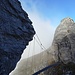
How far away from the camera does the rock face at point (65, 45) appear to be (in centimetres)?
6088

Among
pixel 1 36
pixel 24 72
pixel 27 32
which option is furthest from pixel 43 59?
pixel 1 36

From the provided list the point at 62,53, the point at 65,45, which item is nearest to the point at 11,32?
the point at 62,53

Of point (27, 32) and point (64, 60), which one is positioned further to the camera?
point (64, 60)

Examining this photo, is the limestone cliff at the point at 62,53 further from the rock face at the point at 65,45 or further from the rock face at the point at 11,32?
the rock face at the point at 11,32

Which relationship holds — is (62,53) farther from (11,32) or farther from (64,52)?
(11,32)

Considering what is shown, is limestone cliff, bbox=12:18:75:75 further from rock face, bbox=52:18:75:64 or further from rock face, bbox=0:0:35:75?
rock face, bbox=0:0:35:75

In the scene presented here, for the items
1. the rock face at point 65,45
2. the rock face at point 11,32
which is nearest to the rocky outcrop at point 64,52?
the rock face at point 65,45

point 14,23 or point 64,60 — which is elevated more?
point 14,23

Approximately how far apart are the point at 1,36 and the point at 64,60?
3794 centimetres

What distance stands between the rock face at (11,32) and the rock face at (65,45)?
28947 mm

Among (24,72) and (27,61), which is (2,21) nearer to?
(24,72)

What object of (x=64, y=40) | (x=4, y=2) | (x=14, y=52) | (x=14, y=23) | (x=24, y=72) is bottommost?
(x=24, y=72)

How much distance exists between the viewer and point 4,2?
29906 mm

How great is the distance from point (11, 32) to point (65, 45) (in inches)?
1417
